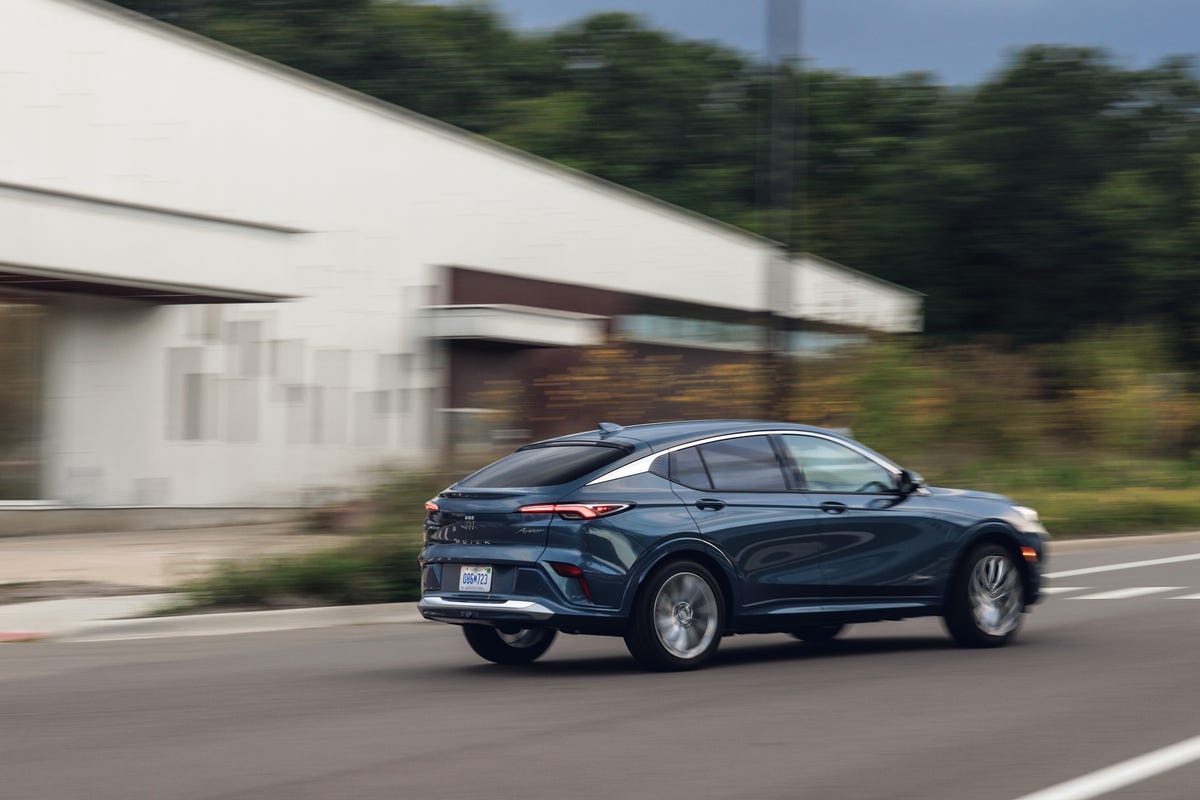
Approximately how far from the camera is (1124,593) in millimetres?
16656

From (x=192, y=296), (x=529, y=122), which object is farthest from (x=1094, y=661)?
(x=529, y=122)

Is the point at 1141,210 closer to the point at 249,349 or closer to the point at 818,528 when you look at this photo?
the point at 249,349

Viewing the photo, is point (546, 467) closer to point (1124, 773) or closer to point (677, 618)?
point (677, 618)

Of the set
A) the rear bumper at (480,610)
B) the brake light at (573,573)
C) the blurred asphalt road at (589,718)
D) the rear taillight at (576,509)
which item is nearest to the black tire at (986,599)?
the blurred asphalt road at (589,718)

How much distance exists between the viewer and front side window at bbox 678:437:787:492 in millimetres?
10586

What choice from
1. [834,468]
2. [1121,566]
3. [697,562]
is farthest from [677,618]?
[1121,566]

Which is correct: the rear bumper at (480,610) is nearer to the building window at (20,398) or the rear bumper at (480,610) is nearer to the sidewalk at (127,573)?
the sidewalk at (127,573)

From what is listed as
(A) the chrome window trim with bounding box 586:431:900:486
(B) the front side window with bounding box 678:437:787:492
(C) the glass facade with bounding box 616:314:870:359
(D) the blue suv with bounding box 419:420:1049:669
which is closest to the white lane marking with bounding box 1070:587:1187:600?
(D) the blue suv with bounding box 419:420:1049:669

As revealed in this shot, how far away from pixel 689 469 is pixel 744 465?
1.56 feet

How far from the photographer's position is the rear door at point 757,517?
407 inches

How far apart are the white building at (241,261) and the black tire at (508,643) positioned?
8.01 meters

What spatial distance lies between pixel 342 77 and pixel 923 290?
2432 centimetres

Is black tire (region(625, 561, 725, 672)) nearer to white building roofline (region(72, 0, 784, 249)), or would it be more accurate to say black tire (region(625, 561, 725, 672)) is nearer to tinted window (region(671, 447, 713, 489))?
tinted window (region(671, 447, 713, 489))

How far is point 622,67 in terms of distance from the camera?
71188 millimetres
